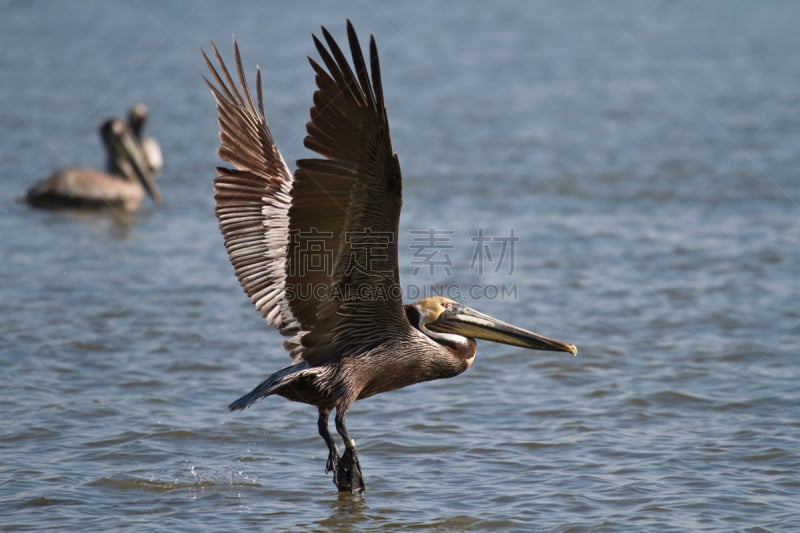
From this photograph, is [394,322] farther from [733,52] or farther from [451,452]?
[733,52]

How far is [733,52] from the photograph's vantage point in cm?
1858

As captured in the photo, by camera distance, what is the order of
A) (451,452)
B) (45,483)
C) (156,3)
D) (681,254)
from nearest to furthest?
(45,483), (451,452), (681,254), (156,3)

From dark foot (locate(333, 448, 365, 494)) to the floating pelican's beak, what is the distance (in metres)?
7.36

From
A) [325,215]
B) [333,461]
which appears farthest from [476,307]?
[325,215]

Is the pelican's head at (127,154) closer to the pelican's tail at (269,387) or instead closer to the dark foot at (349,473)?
the pelican's tail at (269,387)

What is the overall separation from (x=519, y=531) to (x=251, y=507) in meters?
1.33

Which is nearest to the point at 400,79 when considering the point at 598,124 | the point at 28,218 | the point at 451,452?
the point at 598,124

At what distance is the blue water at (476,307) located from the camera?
553cm

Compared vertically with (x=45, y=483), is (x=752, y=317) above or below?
above

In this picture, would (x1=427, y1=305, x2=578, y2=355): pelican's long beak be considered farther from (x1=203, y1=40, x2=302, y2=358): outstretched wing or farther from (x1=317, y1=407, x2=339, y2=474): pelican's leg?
(x1=203, y1=40, x2=302, y2=358): outstretched wing

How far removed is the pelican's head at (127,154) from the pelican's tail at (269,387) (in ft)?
23.2

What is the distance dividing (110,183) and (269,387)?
298 inches

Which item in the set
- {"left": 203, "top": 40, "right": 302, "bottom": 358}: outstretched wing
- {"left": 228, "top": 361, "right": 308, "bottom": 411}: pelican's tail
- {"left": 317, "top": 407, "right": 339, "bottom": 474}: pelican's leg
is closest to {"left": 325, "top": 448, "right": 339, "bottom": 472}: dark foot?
{"left": 317, "top": 407, "right": 339, "bottom": 474}: pelican's leg

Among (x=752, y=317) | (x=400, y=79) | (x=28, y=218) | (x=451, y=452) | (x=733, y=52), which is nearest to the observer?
(x=451, y=452)
